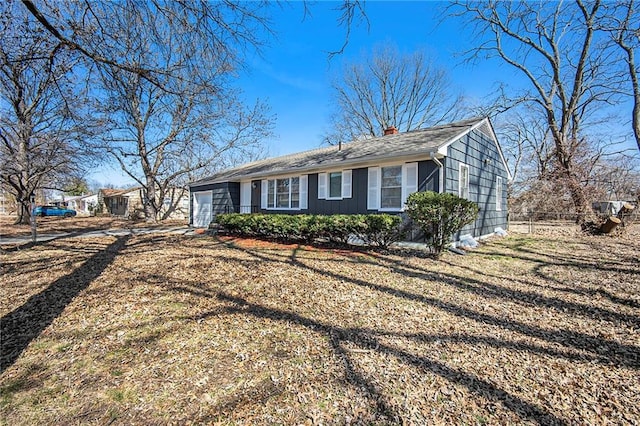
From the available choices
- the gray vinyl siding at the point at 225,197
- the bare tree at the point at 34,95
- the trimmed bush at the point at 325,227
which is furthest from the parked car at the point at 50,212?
the trimmed bush at the point at 325,227

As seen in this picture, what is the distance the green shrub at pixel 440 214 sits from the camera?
687 cm

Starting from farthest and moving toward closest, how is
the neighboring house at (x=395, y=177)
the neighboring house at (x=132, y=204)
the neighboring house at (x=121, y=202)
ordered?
the neighboring house at (x=121, y=202) → the neighboring house at (x=132, y=204) → the neighboring house at (x=395, y=177)

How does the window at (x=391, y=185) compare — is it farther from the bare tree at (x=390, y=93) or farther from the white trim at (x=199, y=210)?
the bare tree at (x=390, y=93)

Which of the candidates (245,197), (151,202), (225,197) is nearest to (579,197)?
(245,197)

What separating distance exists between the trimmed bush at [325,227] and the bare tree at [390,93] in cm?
1892

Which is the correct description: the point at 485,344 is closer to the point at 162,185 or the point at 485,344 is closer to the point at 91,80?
the point at 91,80

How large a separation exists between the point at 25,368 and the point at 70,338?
547 millimetres

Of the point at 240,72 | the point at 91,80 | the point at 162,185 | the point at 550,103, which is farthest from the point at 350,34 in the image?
the point at 162,185

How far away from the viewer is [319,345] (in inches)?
123

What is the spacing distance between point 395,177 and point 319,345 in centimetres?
682

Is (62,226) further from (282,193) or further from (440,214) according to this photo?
(440,214)

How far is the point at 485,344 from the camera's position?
124 inches

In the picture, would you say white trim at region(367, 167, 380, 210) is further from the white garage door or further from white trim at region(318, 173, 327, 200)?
the white garage door

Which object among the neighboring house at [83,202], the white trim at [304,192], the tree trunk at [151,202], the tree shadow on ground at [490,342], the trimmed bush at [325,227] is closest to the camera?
the tree shadow on ground at [490,342]
